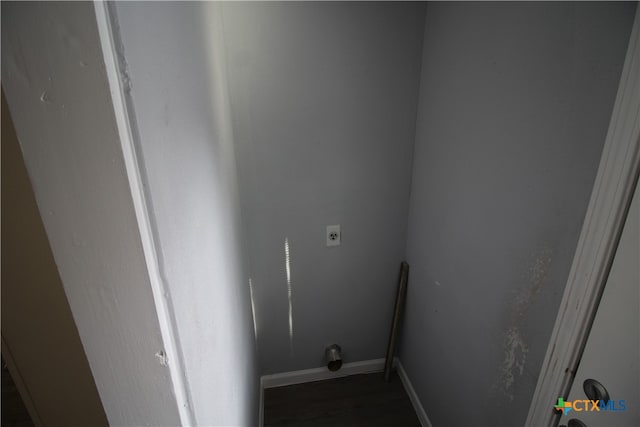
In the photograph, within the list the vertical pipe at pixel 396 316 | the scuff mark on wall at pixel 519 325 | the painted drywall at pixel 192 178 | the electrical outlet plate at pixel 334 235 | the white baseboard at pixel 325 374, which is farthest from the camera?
the white baseboard at pixel 325 374

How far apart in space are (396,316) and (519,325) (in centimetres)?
86

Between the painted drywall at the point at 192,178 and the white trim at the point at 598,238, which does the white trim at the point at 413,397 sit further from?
the painted drywall at the point at 192,178

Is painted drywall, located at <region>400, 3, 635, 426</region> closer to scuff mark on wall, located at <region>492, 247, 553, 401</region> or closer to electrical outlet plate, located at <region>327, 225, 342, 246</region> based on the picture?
scuff mark on wall, located at <region>492, 247, 553, 401</region>

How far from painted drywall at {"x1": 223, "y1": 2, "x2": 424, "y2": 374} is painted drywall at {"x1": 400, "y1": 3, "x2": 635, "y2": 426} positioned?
153 millimetres

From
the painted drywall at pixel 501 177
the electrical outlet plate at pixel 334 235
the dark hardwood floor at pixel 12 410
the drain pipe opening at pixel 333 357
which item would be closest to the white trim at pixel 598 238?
the painted drywall at pixel 501 177

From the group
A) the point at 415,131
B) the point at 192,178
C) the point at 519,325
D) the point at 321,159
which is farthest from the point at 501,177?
the point at 192,178

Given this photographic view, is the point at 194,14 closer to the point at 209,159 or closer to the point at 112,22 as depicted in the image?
the point at 209,159

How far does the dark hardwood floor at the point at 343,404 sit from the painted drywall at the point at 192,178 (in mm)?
675

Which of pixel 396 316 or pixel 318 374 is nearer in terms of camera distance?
pixel 396 316

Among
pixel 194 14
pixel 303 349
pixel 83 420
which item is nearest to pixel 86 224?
pixel 194 14

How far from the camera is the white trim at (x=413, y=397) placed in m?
1.54

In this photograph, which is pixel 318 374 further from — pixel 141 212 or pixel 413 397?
pixel 141 212

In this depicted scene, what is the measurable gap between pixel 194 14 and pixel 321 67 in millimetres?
623

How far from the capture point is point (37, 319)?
75cm
